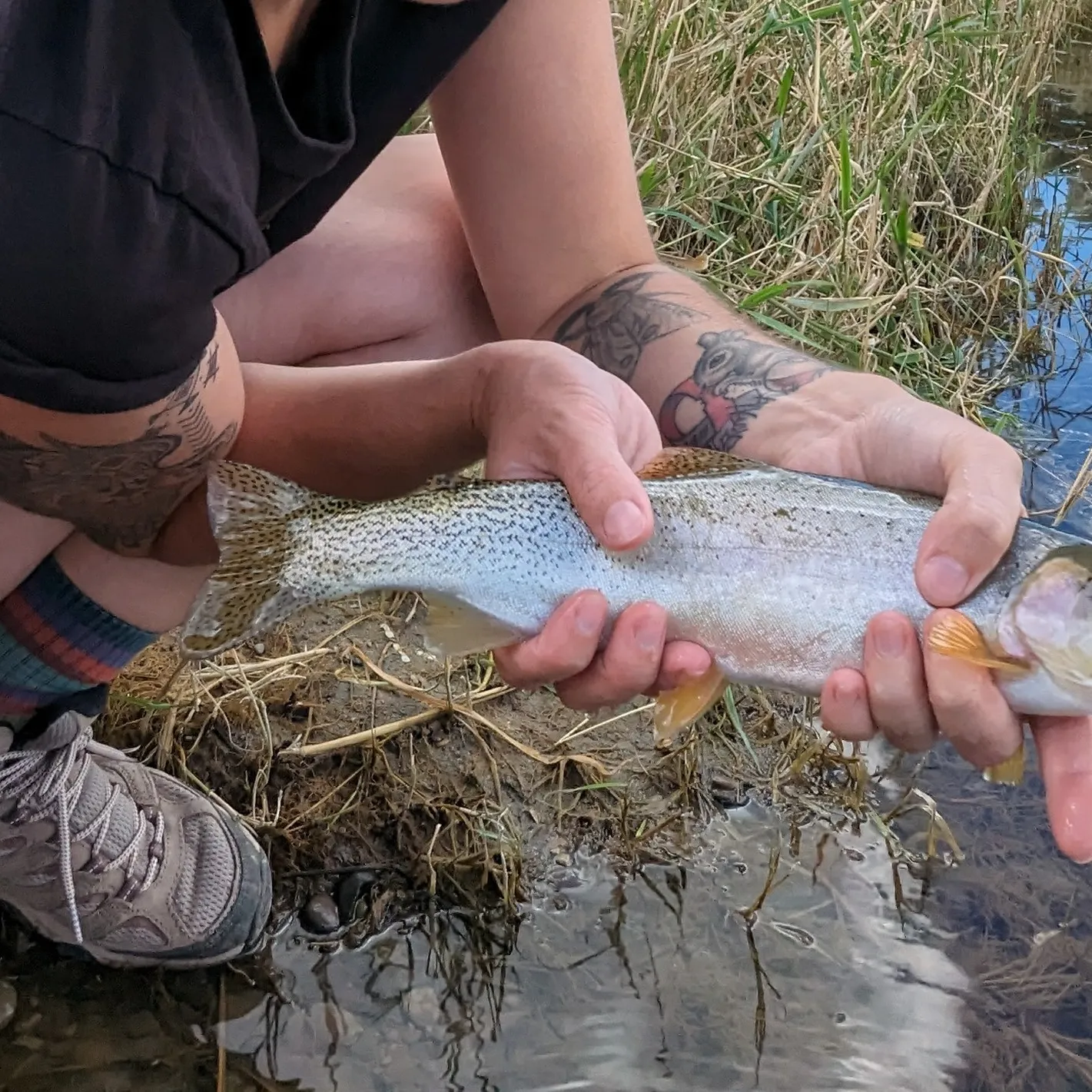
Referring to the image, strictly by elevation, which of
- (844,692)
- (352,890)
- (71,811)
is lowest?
(352,890)

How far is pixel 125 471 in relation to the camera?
1.50m

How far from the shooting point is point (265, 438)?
71.2 inches

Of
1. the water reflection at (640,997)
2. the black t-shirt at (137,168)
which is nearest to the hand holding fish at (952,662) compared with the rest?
the water reflection at (640,997)

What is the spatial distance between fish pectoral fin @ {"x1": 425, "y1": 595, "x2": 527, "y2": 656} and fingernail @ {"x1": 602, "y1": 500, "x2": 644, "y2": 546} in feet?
0.73

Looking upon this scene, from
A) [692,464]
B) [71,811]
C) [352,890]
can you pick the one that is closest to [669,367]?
[692,464]

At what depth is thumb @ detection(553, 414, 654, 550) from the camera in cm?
141

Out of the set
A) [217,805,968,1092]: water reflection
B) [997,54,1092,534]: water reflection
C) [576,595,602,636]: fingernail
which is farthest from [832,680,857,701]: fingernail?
[997,54,1092,534]: water reflection

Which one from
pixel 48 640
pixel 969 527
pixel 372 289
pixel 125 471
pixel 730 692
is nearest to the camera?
pixel 969 527

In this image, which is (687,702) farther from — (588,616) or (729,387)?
(729,387)

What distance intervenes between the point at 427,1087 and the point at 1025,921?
110 centimetres

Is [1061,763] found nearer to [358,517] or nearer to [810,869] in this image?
[810,869]

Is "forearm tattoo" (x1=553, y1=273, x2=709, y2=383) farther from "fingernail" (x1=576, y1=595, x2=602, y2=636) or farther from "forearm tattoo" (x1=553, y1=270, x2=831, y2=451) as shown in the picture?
"fingernail" (x1=576, y1=595, x2=602, y2=636)

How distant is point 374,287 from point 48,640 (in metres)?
0.90

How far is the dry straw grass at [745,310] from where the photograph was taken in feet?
7.00
